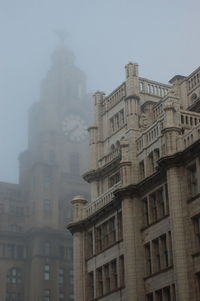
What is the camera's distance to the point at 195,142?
50688 mm

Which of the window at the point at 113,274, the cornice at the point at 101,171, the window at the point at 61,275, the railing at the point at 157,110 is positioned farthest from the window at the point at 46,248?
the window at the point at 113,274

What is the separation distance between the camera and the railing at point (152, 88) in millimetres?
71706

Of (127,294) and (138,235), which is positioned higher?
(138,235)

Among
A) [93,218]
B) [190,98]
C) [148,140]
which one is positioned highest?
[190,98]

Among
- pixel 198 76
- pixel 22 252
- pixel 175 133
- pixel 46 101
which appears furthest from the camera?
pixel 46 101

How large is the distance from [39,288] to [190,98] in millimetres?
74276

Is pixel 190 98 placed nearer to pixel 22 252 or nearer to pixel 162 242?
pixel 162 242

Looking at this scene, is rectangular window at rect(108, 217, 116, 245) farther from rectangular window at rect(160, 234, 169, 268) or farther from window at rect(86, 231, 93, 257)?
rectangular window at rect(160, 234, 169, 268)

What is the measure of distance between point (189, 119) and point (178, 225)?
38.1ft

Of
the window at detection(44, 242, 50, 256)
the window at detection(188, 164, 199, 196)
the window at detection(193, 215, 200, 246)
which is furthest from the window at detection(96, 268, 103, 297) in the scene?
the window at detection(44, 242, 50, 256)

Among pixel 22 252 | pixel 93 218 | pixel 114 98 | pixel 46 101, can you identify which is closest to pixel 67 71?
pixel 46 101

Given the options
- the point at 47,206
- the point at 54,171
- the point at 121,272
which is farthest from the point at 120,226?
the point at 54,171

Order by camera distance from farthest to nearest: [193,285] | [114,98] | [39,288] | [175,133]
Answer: [39,288] < [114,98] < [175,133] < [193,285]

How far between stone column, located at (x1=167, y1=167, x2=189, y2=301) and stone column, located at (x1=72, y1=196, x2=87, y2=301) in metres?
17.2
